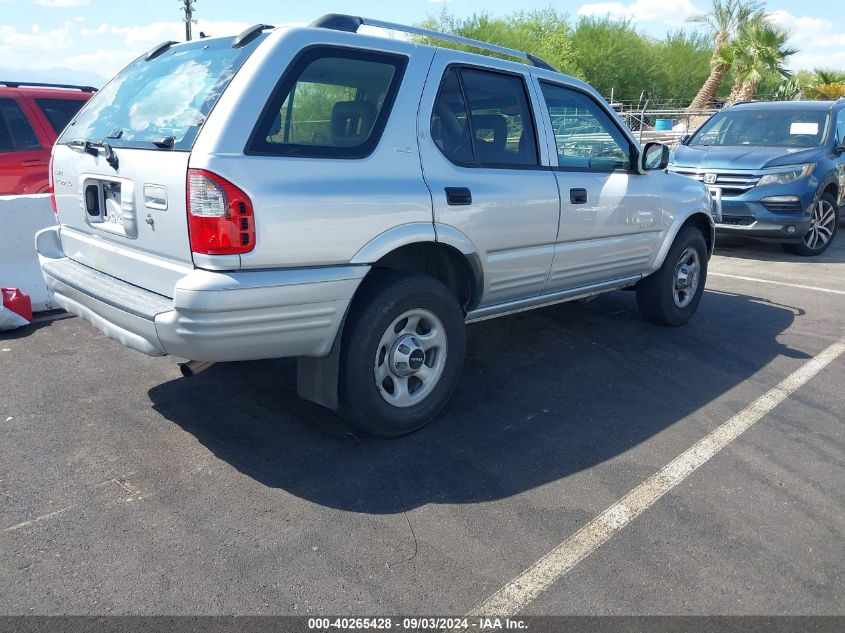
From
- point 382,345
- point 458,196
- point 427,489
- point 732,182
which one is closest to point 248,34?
point 458,196

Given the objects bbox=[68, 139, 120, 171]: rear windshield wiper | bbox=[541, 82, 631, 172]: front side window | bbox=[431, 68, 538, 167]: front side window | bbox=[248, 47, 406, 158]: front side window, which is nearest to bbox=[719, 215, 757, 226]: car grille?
bbox=[541, 82, 631, 172]: front side window

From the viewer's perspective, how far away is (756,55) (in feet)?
98.4

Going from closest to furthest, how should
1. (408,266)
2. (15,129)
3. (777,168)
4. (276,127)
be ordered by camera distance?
(276,127), (408,266), (15,129), (777,168)

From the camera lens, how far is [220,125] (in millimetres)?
2945

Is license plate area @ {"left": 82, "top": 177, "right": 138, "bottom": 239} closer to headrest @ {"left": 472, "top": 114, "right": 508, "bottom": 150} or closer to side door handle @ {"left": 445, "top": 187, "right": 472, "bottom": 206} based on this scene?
side door handle @ {"left": 445, "top": 187, "right": 472, "bottom": 206}

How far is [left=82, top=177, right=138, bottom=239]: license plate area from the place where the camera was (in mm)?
3293

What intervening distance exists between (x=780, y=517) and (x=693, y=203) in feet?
9.98

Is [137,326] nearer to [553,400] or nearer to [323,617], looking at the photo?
[323,617]

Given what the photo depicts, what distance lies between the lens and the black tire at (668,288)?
5.47 m

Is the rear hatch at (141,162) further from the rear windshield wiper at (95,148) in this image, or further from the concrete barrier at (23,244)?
the concrete barrier at (23,244)

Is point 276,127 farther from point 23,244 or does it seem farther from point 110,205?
point 23,244

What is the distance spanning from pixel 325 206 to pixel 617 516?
6.00 feet

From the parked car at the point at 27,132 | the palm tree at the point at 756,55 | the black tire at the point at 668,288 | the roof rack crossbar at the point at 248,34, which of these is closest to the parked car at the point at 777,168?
the black tire at the point at 668,288

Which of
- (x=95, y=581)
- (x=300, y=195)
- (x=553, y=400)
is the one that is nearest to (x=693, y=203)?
(x=553, y=400)
